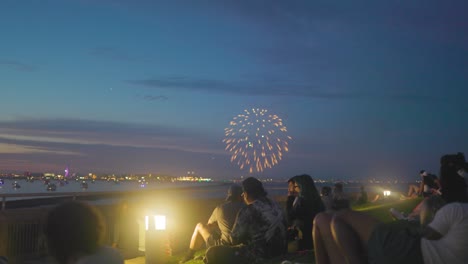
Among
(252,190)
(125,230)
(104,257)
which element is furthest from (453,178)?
(125,230)

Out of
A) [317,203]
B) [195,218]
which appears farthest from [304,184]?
[195,218]

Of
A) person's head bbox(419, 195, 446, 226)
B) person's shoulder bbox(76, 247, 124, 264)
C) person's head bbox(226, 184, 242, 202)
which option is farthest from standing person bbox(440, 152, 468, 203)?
person's head bbox(226, 184, 242, 202)

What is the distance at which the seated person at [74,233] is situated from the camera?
2.82m

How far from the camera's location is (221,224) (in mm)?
7422

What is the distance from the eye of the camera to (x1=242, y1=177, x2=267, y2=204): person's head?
662cm

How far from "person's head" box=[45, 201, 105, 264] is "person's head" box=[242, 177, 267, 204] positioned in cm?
377

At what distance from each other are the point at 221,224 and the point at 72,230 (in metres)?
4.69

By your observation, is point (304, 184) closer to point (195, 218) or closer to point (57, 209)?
point (57, 209)

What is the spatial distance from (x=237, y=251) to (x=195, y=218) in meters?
10.4

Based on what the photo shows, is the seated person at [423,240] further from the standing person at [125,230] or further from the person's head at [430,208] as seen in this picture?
the standing person at [125,230]

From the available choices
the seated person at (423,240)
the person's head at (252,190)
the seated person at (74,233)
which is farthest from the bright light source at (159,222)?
the seated person at (74,233)

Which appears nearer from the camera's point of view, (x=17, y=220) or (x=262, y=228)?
(x=262, y=228)

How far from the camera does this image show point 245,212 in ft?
21.6

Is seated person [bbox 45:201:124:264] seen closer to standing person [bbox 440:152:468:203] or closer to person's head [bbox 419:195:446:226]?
standing person [bbox 440:152:468:203]
